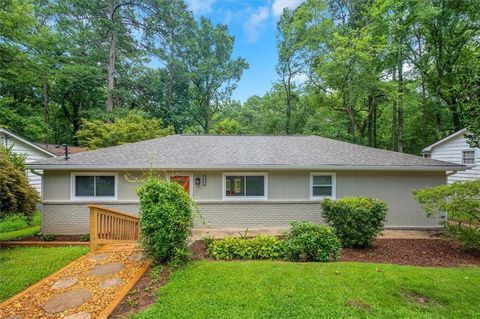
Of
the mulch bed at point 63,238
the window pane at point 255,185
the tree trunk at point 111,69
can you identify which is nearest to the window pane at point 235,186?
the window pane at point 255,185

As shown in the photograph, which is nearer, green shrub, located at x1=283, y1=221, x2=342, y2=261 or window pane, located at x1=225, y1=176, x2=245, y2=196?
green shrub, located at x1=283, y1=221, x2=342, y2=261

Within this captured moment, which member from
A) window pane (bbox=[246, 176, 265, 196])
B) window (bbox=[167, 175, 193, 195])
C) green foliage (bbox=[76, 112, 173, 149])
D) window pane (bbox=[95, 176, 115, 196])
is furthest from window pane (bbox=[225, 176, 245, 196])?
green foliage (bbox=[76, 112, 173, 149])

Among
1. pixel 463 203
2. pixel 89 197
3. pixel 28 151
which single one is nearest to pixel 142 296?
pixel 89 197

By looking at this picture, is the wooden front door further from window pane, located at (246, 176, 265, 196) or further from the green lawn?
the green lawn

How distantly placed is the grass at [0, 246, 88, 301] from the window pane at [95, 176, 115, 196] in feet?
7.50

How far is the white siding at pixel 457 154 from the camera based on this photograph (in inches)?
473

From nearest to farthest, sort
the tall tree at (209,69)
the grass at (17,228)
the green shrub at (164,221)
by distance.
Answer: the green shrub at (164,221) → the grass at (17,228) → the tall tree at (209,69)

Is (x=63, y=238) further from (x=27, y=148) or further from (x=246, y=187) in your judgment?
(x=27, y=148)

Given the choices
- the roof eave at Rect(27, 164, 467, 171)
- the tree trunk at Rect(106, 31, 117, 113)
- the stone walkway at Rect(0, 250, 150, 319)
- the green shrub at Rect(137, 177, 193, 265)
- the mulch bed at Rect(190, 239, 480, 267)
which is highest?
the tree trunk at Rect(106, 31, 117, 113)

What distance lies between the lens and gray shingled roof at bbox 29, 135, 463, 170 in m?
8.13

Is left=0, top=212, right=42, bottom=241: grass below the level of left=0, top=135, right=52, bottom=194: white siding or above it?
below

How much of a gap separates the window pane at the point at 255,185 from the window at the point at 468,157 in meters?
11.5

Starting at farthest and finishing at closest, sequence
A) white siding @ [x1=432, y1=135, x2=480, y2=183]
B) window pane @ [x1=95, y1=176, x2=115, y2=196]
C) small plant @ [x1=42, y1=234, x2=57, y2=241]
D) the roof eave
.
→ white siding @ [x1=432, y1=135, x2=480, y2=183] < window pane @ [x1=95, y1=176, x2=115, y2=196] < the roof eave < small plant @ [x1=42, y1=234, x2=57, y2=241]

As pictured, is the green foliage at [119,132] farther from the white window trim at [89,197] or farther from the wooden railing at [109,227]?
the wooden railing at [109,227]
